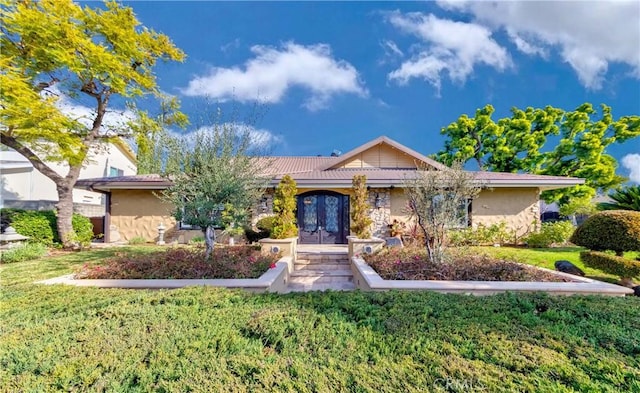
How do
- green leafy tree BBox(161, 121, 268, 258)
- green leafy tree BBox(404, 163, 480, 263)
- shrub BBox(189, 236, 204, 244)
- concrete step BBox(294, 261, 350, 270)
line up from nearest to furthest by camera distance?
green leafy tree BBox(161, 121, 268, 258), green leafy tree BBox(404, 163, 480, 263), concrete step BBox(294, 261, 350, 270), shrub BBox(189, 236, 204, 244)

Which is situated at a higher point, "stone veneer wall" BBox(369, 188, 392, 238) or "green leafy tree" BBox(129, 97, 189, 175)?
"green leafy tree" BBox(129, 97, 189, 175)

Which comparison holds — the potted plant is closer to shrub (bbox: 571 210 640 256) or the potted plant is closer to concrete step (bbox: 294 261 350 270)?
concrete step (bbox: 294 261 350 270)

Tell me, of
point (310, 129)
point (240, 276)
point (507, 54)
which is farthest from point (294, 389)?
point (507, 54)

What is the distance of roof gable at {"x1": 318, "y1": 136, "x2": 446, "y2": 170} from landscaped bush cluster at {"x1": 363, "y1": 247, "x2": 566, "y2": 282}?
8567mm

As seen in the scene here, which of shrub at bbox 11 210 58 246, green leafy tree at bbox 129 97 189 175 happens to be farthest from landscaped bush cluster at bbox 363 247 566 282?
shrub at bbox 11 210 58 246

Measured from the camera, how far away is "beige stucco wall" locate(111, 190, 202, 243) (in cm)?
1362

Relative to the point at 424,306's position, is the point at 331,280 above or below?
below

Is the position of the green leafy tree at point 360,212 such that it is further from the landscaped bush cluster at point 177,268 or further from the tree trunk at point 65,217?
the tree trunk at point 65,217

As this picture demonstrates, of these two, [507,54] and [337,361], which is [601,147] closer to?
[507,54]

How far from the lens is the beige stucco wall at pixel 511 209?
13.1m

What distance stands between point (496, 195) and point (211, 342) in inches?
547

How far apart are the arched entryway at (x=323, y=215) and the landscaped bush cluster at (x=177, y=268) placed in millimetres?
5868

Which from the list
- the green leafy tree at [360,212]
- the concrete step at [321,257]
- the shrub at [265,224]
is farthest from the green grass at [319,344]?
the shrub at [265,224]

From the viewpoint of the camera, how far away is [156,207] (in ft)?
44.8
